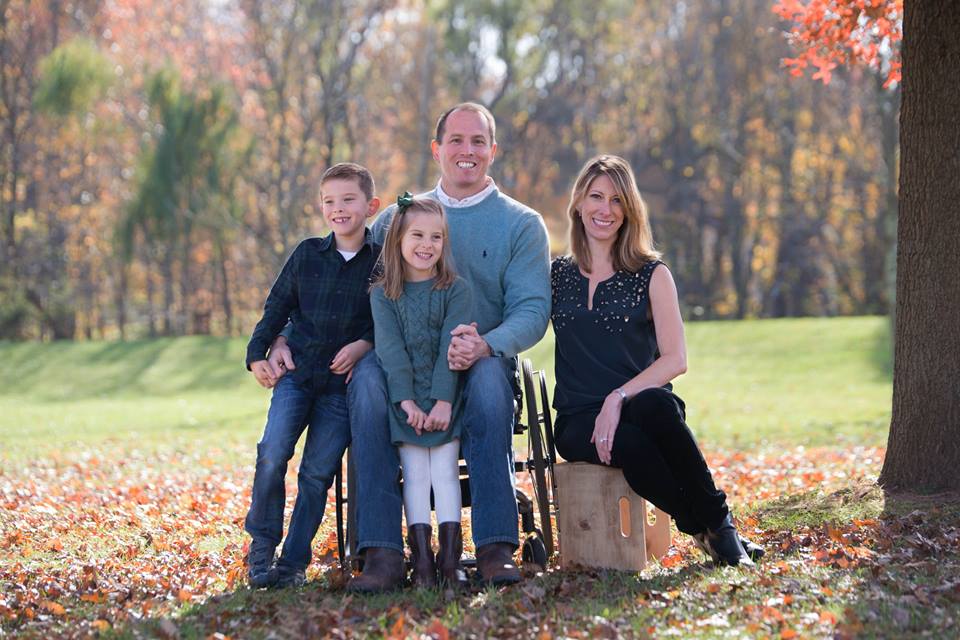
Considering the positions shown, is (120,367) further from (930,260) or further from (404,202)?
(930,260)

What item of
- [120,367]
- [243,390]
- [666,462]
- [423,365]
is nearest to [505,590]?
[666,462]

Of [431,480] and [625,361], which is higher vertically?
[625,361]

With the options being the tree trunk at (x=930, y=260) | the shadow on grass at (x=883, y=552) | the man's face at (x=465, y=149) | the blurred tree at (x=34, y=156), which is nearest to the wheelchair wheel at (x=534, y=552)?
the shadow on grass at (x=883, y=552)

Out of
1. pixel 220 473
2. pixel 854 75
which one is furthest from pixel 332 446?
pixel 854 75

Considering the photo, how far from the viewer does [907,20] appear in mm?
5738

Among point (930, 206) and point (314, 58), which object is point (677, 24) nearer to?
point (314, 58)

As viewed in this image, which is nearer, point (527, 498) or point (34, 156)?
point (527, 498)

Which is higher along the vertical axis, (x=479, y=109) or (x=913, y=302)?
(x=479, y=109)

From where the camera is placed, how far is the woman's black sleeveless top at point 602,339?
16.0 ft

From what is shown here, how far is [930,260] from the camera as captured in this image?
5.62 meters

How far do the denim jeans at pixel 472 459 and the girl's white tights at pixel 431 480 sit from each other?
0.05 metres

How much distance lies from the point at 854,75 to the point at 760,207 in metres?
5.27

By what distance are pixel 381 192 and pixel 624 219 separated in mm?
27767

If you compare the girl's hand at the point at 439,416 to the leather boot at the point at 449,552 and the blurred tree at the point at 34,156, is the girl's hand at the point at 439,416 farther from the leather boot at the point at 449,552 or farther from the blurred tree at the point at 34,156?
the blurred tree at the point at 34,156
